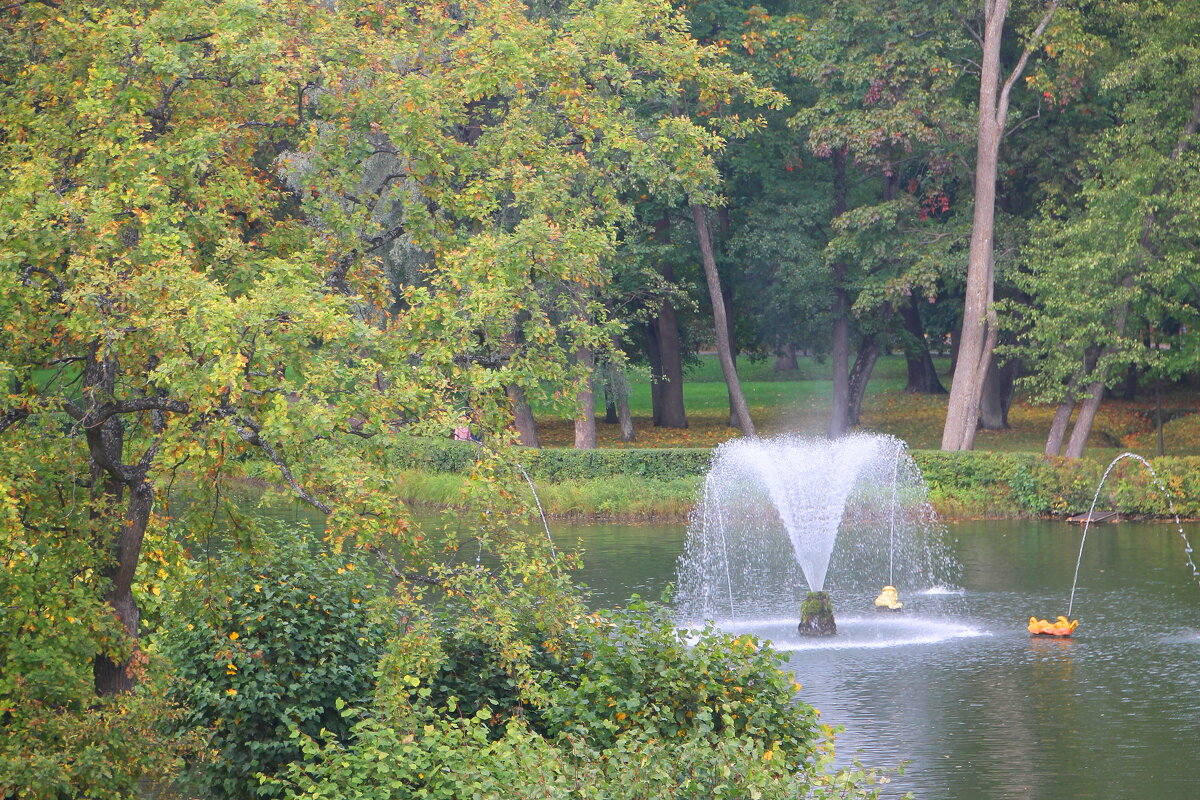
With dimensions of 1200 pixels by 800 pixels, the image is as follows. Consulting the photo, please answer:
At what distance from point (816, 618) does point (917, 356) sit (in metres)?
29.8

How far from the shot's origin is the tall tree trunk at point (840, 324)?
128ft

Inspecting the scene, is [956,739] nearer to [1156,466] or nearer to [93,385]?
[93,385]

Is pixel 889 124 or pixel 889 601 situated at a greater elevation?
pixel 889 124

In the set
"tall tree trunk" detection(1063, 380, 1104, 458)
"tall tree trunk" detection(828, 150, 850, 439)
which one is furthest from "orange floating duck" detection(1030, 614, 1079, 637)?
"tall tree trunk" detection(828, 150, 850, 439)

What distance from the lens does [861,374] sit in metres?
41.8

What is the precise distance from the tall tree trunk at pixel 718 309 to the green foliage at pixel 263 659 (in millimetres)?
26014

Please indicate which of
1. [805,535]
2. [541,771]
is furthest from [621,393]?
[541,771]

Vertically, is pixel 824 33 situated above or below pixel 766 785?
above

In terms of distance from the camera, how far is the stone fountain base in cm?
1812

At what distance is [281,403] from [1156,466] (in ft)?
80.0

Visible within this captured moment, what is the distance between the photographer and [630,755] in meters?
7.95

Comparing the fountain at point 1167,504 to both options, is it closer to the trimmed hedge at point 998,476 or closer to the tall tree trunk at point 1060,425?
the trimmed hedge at point 998,476

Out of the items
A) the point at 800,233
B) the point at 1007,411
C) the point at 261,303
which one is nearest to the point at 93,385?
the point at 261,303

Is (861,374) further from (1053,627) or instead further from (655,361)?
(1053,627)
